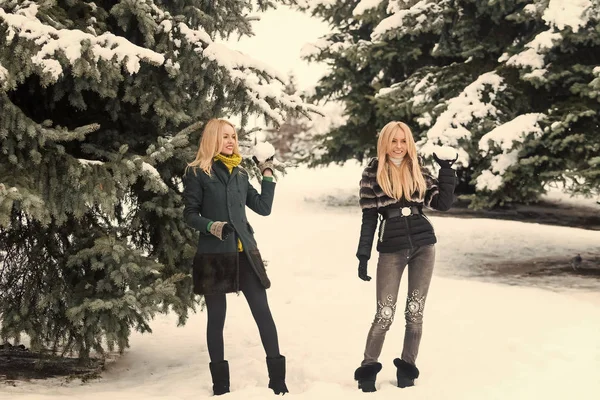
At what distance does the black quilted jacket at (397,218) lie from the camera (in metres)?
5.42

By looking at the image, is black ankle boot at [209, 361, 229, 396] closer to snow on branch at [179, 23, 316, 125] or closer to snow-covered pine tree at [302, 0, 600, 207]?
snow on branch at [179, 23, 316, 125]

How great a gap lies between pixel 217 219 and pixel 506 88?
Answer: 767 cm

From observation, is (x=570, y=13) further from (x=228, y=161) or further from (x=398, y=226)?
(x=228, y=161)

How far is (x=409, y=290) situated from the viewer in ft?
18.3

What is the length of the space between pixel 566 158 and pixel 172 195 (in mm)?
6334

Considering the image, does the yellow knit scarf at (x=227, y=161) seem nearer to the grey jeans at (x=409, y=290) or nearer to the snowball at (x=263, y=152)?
the snowball at (x=263, y=152)

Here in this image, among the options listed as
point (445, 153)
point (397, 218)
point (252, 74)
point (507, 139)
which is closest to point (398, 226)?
point (397, 218)

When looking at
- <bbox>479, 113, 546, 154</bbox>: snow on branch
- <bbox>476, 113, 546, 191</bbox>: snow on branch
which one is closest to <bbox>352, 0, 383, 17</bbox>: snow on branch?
<bbox>476, 113, 546, 191</bbox>: snow on branch

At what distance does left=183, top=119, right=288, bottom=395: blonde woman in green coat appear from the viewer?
17.3 ft

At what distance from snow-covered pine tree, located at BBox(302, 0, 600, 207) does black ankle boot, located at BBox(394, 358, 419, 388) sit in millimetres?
4185

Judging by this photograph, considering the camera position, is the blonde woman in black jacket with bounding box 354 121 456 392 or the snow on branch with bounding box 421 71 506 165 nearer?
the blonde woman in black jacket with bounding box 354 121 456 392

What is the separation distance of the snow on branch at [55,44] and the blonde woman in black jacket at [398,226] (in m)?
1.82

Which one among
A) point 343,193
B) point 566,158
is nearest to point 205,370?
point 566,158

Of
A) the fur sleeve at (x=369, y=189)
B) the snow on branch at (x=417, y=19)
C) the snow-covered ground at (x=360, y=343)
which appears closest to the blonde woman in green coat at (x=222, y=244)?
the snow-covered ground at (x=360, y=343)
